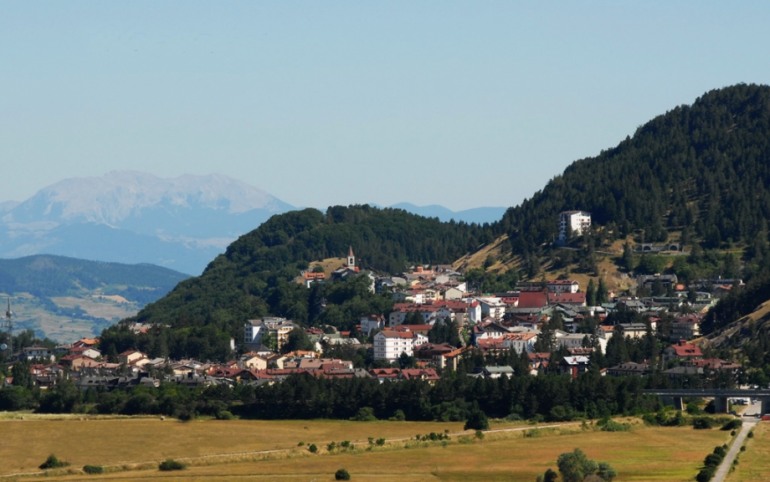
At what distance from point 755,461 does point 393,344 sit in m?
72.5

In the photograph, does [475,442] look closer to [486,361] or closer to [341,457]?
[341,457]

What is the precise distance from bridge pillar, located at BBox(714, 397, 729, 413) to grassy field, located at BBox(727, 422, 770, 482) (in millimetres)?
13314

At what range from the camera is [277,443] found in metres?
104

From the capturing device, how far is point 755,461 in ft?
292

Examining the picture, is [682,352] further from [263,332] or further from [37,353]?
[37,353]

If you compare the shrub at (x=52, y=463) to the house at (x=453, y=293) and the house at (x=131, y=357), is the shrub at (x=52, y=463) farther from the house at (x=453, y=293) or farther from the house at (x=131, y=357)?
the house at (x=453, y=293)

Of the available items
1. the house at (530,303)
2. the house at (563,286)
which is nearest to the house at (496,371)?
the house at (530,303)

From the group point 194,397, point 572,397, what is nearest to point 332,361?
point 194,397

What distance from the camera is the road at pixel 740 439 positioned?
8369 cm

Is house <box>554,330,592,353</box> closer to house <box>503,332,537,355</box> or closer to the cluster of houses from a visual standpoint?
the cluster of houses

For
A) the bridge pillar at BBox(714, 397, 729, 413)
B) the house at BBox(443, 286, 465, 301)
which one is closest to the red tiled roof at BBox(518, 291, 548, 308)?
the house at BBox(443, 286, 465, 301)

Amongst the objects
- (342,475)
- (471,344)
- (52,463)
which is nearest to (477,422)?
(342,475)

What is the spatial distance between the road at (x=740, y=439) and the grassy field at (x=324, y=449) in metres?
1.27

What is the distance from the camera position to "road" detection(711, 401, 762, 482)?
83.7 m
